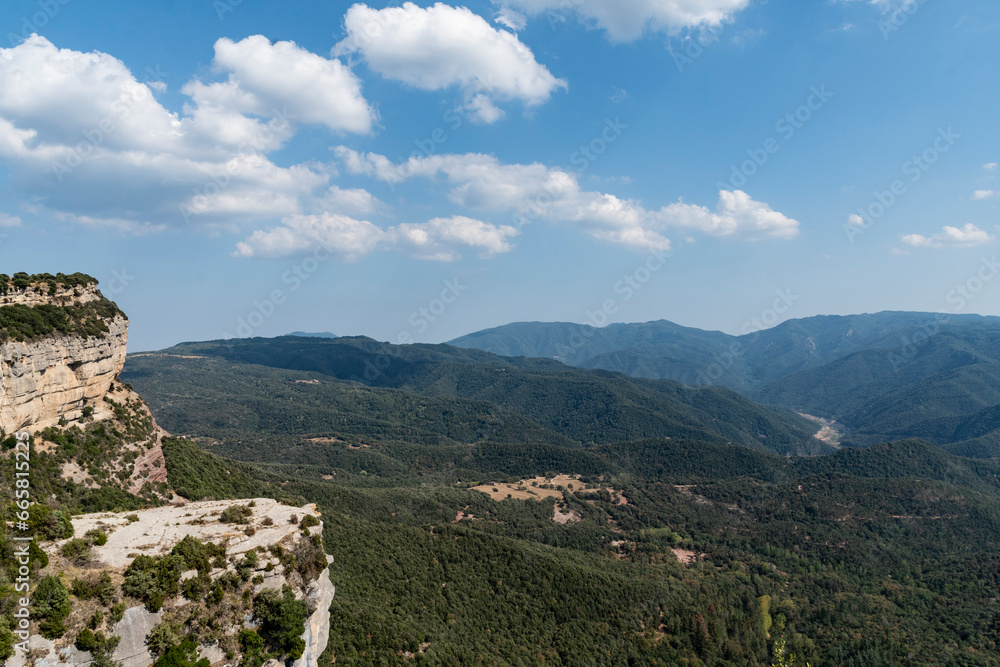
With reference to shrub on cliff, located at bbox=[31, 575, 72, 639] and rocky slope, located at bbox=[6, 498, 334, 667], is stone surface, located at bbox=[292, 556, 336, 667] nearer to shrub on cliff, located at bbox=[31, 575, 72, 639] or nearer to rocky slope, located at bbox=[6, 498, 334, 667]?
rocky slope, located at bbox=[6, 498, 334, 667]

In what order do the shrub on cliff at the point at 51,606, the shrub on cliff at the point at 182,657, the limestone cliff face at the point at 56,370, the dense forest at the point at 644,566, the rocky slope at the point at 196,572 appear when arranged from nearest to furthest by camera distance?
the shrub on cliff at the point at 51,606, the rocky slope at the point at 196,572, the shrub on cliff at the point at 182,657, the limestone cliff face at the point at 56,370, the dense forest at the point at 644,566

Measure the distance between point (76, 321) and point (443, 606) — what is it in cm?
5643

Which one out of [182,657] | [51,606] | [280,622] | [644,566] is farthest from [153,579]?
[644,566]

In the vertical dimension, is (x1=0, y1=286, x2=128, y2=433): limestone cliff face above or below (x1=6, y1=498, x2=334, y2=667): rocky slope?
above

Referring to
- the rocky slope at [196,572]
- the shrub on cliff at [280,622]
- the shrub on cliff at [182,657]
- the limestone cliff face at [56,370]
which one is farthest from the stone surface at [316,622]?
the limestone cliff face at [56,370]

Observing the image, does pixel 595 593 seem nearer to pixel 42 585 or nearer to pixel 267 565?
pixel 267 565

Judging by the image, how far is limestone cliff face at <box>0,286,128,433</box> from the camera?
40.5m

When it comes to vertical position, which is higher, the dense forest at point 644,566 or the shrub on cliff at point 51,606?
the shrub on cliff at point 51,606

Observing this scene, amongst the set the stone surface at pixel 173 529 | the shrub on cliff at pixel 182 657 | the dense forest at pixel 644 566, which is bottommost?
the dense forest at pixel 644 566

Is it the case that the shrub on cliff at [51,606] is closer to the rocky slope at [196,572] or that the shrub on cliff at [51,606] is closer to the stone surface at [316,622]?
A: the rocky slope at [196,572]

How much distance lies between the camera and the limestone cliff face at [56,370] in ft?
133

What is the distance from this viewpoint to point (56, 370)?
150 feet

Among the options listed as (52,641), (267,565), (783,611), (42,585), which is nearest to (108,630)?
(52,641)

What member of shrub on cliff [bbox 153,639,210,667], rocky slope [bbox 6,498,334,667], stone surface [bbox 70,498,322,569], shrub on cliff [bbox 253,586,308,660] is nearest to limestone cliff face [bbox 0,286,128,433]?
stone surface [bbox 70,498,322,569]
